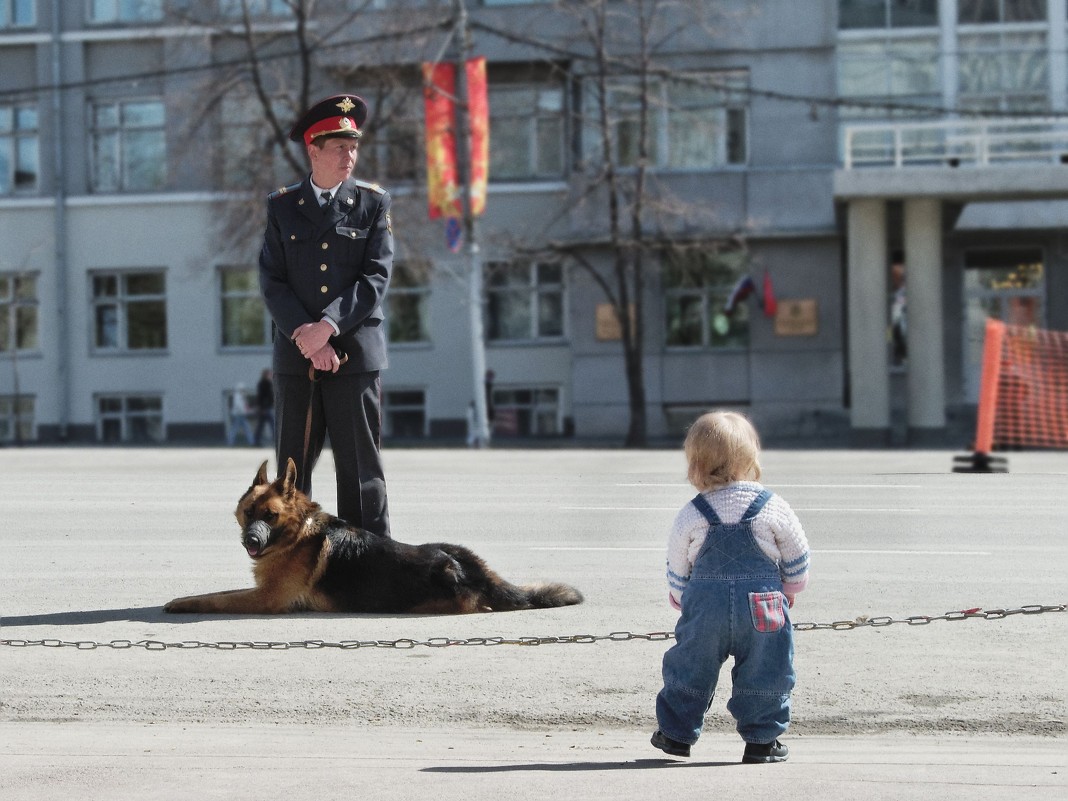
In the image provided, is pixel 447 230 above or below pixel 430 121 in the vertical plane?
below

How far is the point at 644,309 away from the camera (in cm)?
3512

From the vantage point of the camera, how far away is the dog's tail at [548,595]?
8094 millimetres

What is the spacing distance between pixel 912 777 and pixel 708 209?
2846cm

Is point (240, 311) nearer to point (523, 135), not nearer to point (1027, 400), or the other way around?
point (523, 135)

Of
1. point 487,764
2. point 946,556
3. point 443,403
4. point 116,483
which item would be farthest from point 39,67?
point 487,764

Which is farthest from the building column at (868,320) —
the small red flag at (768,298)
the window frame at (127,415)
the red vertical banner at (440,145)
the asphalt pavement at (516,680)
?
the asphalt pavement at (516,680)

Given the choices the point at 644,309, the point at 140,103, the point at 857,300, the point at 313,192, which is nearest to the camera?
the point at 313,192

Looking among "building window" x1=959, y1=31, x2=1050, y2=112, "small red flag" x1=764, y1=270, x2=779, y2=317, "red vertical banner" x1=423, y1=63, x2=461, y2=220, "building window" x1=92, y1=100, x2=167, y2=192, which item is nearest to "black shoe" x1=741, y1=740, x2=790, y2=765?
"red vertical banner" x1=423, y1=63, x2=461, y2=220

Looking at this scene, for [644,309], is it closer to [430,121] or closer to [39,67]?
[430,121]

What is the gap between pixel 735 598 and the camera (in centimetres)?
520

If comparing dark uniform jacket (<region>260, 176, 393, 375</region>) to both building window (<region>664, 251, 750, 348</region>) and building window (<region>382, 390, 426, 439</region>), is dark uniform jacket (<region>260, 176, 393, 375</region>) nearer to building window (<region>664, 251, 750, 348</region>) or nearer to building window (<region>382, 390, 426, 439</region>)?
building window (<region>664, 251, 750, 348</region>)

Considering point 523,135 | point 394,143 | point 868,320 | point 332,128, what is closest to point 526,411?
point 523,135

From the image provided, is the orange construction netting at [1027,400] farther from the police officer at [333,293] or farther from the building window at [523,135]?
the police officer at [333,293]

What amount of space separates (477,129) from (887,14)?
10303 mm
